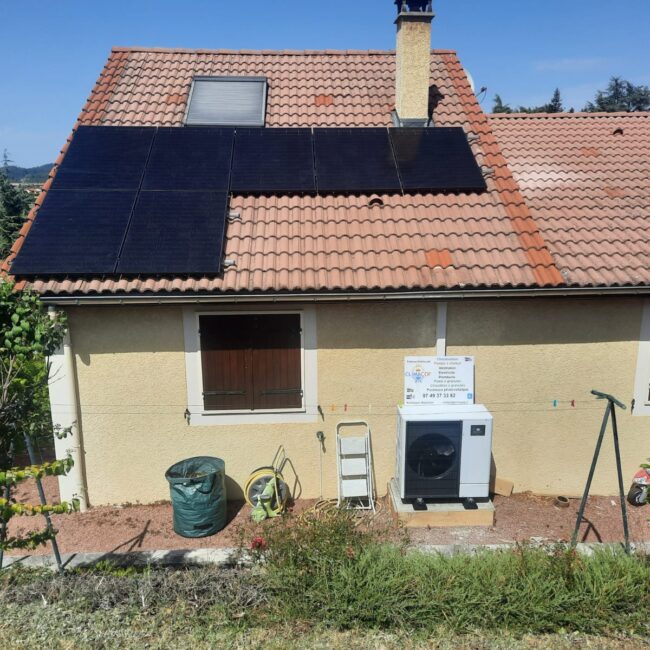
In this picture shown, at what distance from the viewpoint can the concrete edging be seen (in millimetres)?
5426

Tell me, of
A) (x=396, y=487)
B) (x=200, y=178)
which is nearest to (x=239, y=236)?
(x=200, y=178)

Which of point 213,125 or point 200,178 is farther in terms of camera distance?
point 213,125

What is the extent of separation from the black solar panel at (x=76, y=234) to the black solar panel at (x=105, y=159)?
0.22 metres

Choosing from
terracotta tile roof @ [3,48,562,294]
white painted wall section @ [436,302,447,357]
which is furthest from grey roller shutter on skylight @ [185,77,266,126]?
white painted wall section @ [436,302,447,357]

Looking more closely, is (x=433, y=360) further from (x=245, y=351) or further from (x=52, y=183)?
(x=52, y=183)

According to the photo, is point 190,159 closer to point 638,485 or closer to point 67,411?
point 67,411

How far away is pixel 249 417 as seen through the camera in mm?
6887

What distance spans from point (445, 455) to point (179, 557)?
337 centimetres

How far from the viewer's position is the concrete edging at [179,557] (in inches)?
214

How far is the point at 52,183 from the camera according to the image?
7477mm

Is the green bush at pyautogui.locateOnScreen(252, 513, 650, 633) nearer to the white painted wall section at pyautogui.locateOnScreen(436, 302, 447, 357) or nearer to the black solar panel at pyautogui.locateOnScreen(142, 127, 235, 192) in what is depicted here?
the white painted wall section at pyautogui.locateOnScreen(436, 302, 447, 357)

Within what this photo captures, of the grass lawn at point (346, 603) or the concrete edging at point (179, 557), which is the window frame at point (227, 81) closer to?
the concrete edging at point (179, 557)

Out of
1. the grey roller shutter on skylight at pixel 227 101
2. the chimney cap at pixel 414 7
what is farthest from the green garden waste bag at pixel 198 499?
the chimney cap at pixel 414 7

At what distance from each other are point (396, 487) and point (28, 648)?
14.3 feet
